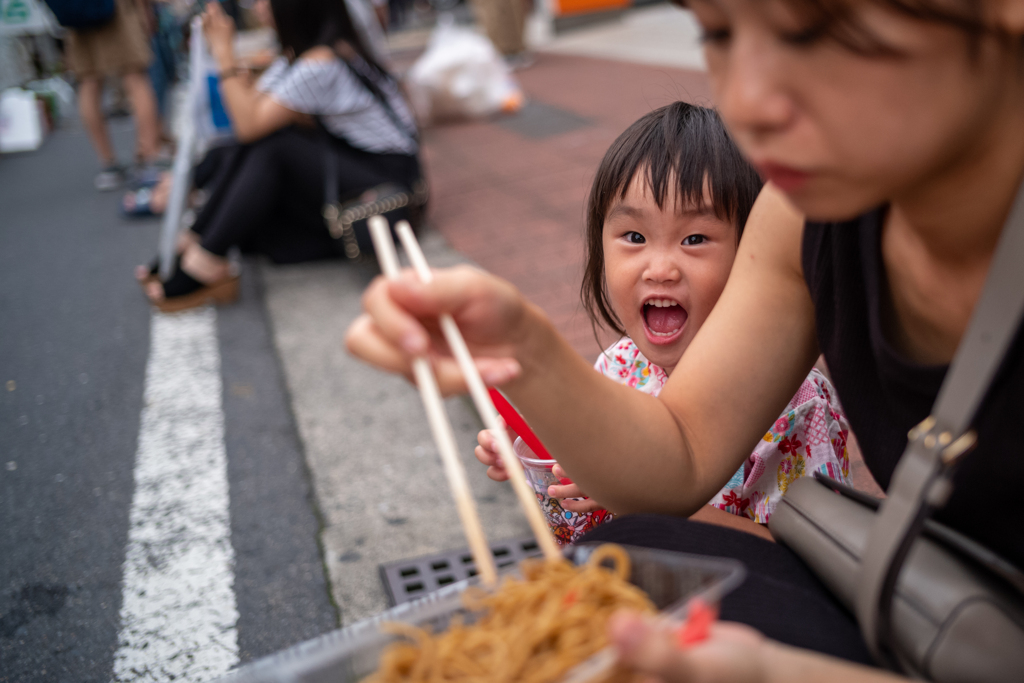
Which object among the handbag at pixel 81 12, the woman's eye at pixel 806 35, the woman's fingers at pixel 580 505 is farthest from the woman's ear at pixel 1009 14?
the handbag at pixel 81 12

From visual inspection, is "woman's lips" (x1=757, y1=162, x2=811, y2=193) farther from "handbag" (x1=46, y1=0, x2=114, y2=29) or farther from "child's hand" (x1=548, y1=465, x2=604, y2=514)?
"handbag" (x1=46, y1=0, x2=114, y2=29)

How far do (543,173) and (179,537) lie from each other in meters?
3.76

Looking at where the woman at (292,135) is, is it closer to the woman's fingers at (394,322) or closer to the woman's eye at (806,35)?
the woman's fingers at (394,322)

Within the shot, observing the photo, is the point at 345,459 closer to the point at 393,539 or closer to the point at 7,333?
the point at 393,539

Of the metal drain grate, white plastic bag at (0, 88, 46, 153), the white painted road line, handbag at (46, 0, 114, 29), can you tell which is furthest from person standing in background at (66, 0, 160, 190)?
the metal drain grate

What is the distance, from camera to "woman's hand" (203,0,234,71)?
4.19m

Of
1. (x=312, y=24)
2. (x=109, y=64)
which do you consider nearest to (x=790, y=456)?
(x=312, y=24)

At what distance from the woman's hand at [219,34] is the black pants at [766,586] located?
3.77 metres

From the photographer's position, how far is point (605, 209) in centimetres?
191

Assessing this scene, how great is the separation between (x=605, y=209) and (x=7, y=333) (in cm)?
345

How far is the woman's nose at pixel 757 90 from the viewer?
844 millimetres

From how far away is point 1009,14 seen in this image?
32.0 inches

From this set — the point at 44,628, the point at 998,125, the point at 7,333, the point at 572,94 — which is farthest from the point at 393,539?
the point at 572,94

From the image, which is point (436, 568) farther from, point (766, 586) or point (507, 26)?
point (507, 26)
